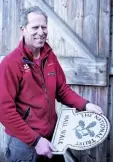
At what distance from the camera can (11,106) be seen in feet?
9.09

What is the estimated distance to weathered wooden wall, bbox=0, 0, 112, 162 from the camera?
3924 mm

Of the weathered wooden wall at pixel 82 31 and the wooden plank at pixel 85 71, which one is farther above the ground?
the weathered wooden wall at pixel 82 31

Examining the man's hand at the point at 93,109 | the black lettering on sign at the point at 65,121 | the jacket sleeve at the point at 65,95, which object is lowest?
the black lettering on sign at the point at 65,121

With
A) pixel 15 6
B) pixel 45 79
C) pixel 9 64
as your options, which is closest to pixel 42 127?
pixel 45 79

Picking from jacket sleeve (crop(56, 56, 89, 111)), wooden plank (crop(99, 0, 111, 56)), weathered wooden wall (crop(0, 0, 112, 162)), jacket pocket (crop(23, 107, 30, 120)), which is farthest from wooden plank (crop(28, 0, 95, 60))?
jacket pocket (crop(23, 107, 30, 120))

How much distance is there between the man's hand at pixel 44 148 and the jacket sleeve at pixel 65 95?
22.0 inches

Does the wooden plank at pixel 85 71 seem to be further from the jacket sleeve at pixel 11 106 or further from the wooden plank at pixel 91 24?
the jacket sleeve at pixel 11 106

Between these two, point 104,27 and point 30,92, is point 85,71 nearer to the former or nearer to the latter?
point 104,27

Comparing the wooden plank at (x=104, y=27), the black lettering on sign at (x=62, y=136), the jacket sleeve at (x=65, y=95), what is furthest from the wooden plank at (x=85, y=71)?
the black lettering on sign at (x=62, y=136)

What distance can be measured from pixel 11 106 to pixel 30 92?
0.22 metres

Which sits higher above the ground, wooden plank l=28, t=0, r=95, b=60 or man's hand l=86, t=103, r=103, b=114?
wooden plank l=28, t=0, r=95, b=60

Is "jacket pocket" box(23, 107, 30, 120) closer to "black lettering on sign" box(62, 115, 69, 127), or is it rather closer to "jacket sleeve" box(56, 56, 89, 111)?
"black lettering on sign" box(62, 115, 69, 127)

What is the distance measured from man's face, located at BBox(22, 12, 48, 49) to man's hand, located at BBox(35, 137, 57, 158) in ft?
2.33

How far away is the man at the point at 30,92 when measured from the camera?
2.77m
